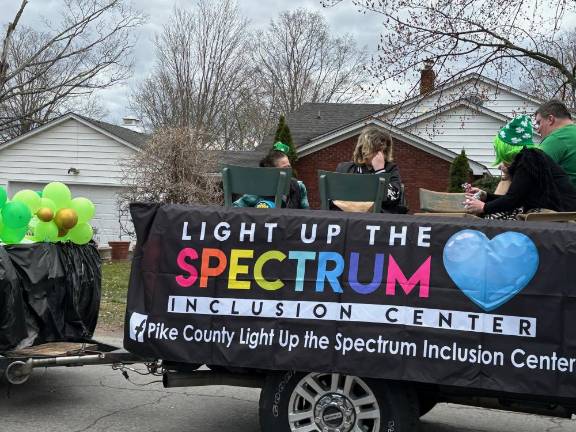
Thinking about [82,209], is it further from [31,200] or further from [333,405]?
[333,405]

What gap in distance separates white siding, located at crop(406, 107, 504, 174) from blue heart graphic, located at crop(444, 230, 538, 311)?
16223mm

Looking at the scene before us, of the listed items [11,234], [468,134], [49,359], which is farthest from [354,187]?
[468,134]

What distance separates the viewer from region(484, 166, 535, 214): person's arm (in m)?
4.26

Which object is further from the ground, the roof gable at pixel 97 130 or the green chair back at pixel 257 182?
the roof gable at pixel 97 130

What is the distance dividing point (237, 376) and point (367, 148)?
2028 millimetres

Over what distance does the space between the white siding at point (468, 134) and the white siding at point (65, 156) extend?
9.88 m

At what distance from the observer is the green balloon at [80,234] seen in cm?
566

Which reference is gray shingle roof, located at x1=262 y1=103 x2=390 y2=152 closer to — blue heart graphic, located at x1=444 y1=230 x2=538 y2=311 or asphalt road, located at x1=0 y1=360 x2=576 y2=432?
asphalt road, located at x1=0 y1=360 x2=576 y2=432

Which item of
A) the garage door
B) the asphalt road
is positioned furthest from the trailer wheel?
the garage door

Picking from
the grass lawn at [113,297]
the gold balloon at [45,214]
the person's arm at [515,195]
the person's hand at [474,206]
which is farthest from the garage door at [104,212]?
the person's arm at [515,195]

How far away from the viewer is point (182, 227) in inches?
163

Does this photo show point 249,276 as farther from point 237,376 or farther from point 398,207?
point 398,207

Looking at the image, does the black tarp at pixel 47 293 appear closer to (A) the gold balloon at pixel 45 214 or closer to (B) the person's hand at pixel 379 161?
(A) the gold balloon at pixel 45 214

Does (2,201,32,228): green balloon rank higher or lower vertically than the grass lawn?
higher
